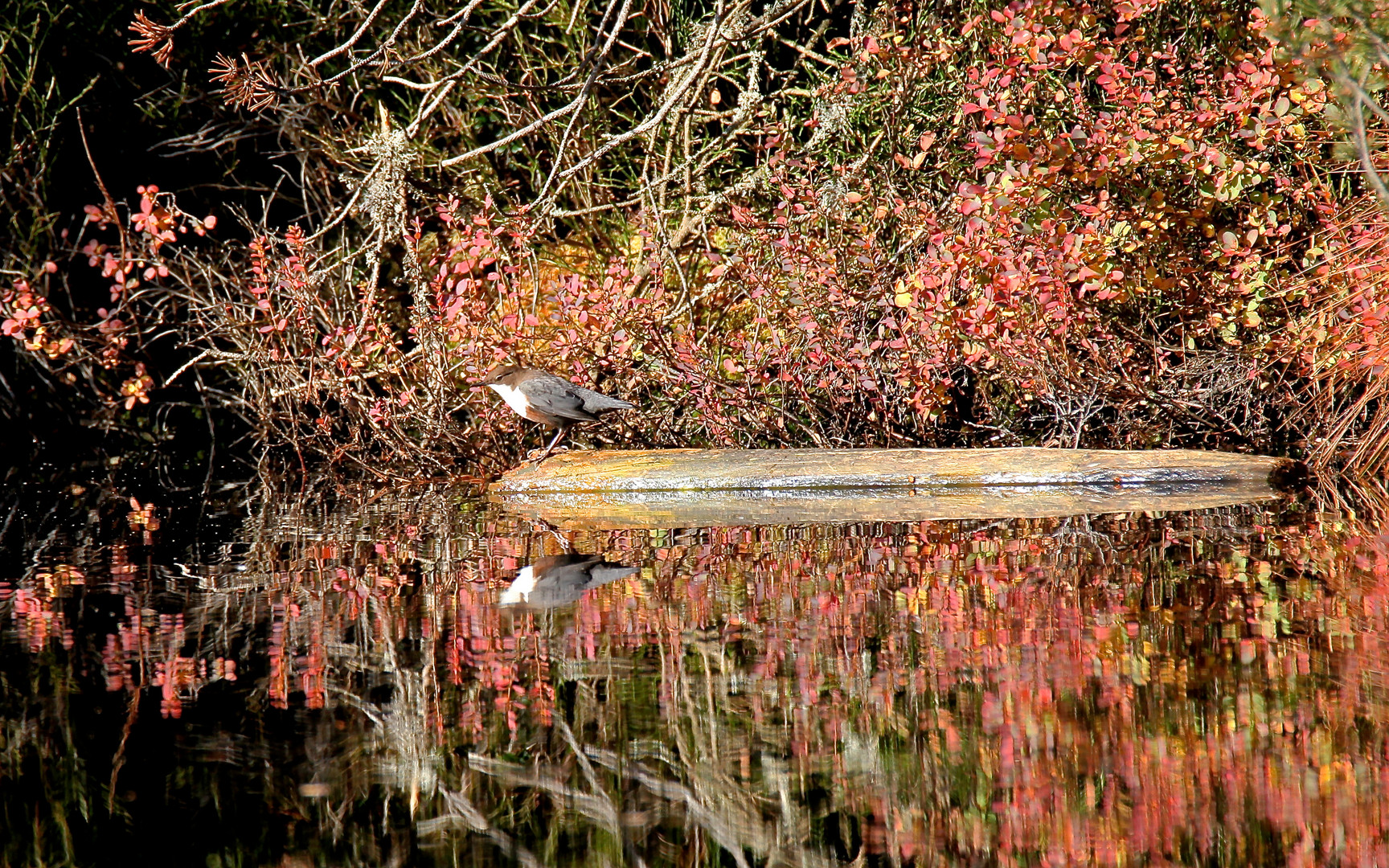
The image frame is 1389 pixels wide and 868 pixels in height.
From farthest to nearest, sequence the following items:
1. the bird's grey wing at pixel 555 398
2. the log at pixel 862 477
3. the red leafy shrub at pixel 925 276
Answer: the red leafy shrub at pixel 925 276, the bird's grey wing at pixel 555 398, the log at pixel 862 477

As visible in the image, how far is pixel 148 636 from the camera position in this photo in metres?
3.14

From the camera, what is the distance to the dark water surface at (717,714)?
1.96 meters

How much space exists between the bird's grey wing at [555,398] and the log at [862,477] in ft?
0.97

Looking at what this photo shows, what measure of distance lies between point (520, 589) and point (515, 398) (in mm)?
2446

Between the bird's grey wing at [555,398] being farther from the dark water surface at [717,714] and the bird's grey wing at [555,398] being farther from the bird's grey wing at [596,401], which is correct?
the dark water surface at [717,714]

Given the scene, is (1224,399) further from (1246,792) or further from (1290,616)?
(1246,792)

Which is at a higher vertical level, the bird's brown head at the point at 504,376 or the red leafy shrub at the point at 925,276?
the red leafy shrub at the point at 925,276

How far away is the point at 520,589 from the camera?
11.8 ft

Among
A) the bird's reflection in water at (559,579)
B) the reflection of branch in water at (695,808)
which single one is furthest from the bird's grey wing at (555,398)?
the reflection of branch in water at (695,808)

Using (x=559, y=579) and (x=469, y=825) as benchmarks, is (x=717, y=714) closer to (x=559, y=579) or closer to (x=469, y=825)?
(x=469, y=825)

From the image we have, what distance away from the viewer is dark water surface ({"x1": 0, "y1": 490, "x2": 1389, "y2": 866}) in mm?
1961

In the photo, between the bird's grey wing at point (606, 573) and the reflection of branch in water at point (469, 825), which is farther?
the bird's grey wing at point (606, 573)

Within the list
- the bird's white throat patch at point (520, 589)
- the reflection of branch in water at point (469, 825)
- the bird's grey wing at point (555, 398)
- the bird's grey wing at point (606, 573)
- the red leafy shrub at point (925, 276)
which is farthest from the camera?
the red leafy shrub at point (925, 276)

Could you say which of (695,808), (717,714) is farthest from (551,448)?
(695,808)
